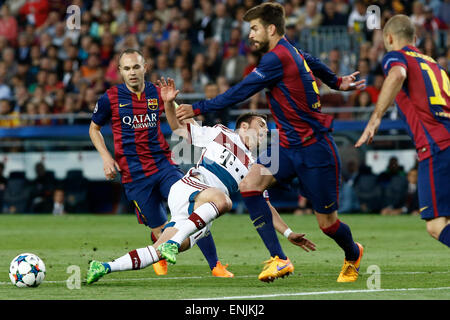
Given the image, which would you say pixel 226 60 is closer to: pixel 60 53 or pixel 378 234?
pixel 60 53

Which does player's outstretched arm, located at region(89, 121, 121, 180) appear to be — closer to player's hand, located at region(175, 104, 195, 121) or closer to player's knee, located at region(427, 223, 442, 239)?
player's hand, located at region(175, 104, 195, 121)

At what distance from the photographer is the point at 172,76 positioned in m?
20.7

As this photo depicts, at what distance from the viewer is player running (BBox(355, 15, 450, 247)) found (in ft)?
23.6

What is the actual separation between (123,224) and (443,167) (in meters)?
10.5

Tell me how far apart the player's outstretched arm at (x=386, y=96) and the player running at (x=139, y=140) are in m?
3.13

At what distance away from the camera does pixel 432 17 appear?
1983cm

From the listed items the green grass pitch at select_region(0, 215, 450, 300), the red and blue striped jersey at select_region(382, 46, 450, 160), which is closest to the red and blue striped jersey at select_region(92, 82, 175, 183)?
the green grass pitch at select_region(0, 215, 450, 300)

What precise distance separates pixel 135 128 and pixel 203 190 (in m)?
1.71

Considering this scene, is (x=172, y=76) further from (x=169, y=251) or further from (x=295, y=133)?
(x=169, y=251)

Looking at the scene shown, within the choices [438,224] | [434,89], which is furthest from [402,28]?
[438,224]

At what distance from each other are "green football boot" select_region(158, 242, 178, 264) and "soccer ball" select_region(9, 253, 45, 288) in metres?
1.17

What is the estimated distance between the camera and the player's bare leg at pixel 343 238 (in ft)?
27.2

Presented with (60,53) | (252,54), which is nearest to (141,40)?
(60,53)

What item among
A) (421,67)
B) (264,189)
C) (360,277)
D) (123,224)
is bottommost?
(123,224)
